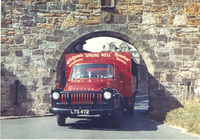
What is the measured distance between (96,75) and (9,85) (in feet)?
15.5

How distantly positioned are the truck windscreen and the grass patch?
2.55 meters

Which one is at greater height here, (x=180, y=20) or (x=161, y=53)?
(x=180, y=20)

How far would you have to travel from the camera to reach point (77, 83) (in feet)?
26.3

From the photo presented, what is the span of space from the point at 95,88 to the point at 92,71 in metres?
0.91

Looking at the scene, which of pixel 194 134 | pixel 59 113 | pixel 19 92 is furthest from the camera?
pixel 19 92

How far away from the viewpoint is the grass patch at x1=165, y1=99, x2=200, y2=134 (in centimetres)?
743

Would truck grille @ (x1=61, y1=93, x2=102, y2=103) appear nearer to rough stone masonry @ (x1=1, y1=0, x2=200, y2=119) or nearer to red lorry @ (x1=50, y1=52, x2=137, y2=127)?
red lorry @ (x1=50, y1=52, x2=137, y2=127)

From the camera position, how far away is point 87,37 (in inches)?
458

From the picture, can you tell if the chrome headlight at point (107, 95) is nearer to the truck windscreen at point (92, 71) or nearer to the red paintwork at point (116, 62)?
the red paintwork at point (116, 62)

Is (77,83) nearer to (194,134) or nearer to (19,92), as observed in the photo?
(194,134)

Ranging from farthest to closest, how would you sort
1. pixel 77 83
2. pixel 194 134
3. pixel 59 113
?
pixel 77 83, pixel 59 113, pixel 194 134

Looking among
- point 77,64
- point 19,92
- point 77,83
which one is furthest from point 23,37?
point 77,83

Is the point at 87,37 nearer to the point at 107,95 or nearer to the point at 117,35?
the point at 117,35

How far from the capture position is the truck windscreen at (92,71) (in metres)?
8.39
